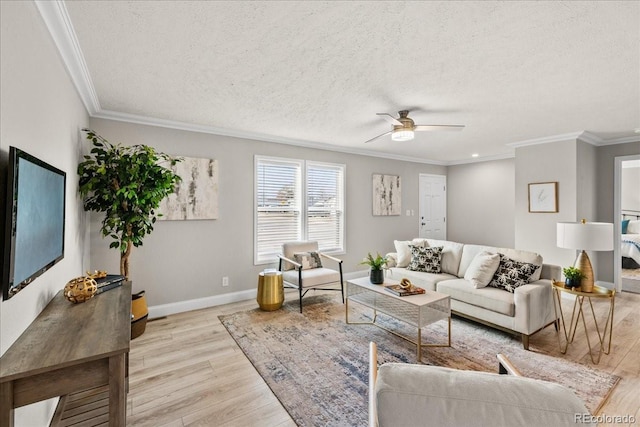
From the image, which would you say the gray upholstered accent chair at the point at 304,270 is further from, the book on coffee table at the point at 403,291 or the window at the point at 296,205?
the book on coffee table at the point at 403,291

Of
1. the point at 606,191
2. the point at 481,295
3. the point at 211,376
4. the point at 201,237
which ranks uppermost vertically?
the point at 606,191

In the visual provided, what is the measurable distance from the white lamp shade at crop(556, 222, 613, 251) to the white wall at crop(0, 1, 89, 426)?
Result: 3880 millimetres

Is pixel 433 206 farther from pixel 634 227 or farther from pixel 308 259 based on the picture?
pixel 634 227

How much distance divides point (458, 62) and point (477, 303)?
7.62 feet

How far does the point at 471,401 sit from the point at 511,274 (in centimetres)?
280

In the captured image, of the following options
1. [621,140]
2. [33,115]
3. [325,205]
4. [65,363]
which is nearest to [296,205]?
[325,205]

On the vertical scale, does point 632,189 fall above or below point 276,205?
above

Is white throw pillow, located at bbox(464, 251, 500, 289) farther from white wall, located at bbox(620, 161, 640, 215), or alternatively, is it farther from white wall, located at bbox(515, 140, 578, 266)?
white wall, located at bbox(620, 161, 640, 215)

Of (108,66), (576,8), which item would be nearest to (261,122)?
(108,66)

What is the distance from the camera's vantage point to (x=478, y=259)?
131 inches

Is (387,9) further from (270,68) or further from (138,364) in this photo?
(138,364)

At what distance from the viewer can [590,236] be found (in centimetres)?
260

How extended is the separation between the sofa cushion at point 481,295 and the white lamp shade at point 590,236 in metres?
0.74

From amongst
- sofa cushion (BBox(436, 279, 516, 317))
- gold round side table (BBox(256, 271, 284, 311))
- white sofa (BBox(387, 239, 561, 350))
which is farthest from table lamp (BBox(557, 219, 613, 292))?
gold round side table (BBox(256, 271, 284, 311))
